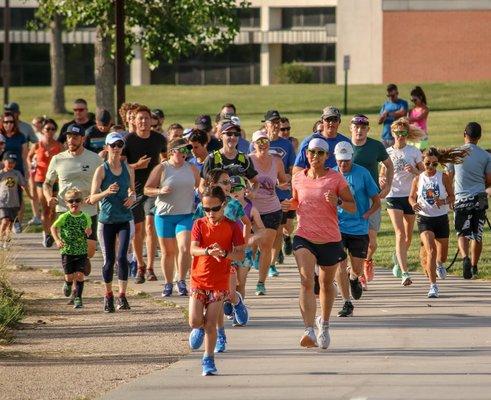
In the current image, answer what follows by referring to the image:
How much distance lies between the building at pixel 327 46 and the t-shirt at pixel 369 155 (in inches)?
2229

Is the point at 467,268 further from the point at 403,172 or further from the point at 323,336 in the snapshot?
the point at 323,336

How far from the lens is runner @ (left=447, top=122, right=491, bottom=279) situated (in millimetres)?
A: 18344

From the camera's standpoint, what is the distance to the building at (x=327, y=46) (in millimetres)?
72125

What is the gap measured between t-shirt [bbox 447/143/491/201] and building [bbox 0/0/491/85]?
54162 millimetres

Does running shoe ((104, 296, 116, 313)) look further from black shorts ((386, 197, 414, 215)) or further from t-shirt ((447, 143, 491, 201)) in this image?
t-shirt ((447, 143, 491, 201))

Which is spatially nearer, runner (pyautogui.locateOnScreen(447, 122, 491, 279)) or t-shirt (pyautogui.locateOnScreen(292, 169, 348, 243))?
t-shirt (pyautogui.locateOnScreen(292, 169, 348, 243))

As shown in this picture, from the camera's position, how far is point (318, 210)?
509 inches

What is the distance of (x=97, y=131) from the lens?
20.4 meters

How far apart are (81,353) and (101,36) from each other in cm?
2439

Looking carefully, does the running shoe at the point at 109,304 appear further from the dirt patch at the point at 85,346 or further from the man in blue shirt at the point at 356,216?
the man in blue shirt at the point at 356,216

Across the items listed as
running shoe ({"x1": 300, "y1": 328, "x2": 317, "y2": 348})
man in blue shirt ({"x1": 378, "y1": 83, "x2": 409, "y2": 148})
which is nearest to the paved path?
running shoe ({"x1": 300, "y1": 328, "x2": 317, "y2": 348})

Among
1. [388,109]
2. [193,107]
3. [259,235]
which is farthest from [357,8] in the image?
[259,235]

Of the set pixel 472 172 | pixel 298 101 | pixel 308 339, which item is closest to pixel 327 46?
pixel 298 101

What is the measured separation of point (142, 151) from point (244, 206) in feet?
14.6
